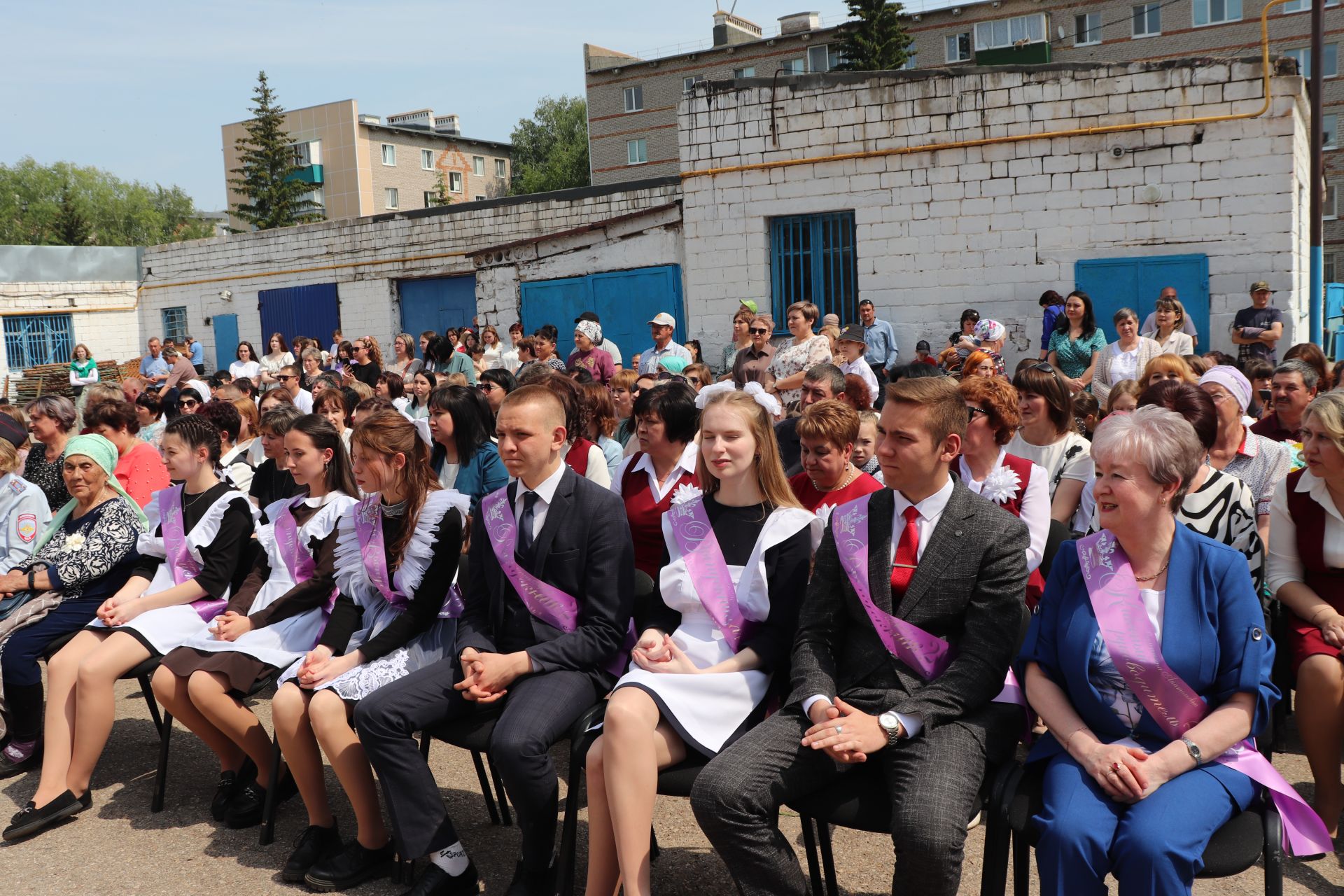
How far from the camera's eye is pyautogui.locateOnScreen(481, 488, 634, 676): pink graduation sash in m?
3.48

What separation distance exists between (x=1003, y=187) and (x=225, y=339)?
719 inches

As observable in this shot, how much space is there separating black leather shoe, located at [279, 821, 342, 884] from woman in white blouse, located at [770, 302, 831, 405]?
531 cm

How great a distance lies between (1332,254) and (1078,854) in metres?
40.2

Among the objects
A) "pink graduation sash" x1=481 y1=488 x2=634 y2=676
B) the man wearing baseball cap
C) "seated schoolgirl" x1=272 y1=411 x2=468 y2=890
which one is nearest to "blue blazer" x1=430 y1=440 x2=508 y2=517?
"seated schoolgirl" x1=272 y1=411 x2=468 y2=890

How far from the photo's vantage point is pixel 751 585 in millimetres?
3254

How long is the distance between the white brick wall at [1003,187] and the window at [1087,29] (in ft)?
88.9

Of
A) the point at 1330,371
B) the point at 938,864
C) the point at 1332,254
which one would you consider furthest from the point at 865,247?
the point at 1332,254

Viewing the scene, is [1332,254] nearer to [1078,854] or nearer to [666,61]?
[666,61]

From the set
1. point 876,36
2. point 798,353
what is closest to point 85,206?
point 876,36

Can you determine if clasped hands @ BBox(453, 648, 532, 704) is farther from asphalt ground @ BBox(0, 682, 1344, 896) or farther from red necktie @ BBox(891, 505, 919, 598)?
red necktie @ BBox(891, 505, 919, 598)

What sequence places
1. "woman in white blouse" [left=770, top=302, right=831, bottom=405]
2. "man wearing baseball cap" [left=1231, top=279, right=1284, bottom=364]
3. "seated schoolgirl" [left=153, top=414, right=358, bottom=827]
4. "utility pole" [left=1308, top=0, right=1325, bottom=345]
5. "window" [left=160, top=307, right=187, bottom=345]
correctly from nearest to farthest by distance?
1. "seated schoolgirl" [left=153, top=414, right=358, bottom=827]
2. "woman in white blouse" [left=770, top=302, right=831, bottom=405]
3. "man wearing baseball cap" [left=1231, top=279, right=1284, bottom=364]
4. "utility pole" [left=1308, top=0, right=1325, bottom=345]
5. "window" [left=160, top=307, right=187, bottom=345]

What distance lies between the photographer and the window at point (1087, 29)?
35562 mm

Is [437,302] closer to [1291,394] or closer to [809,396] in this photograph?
[809,396]

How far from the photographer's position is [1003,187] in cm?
1145
